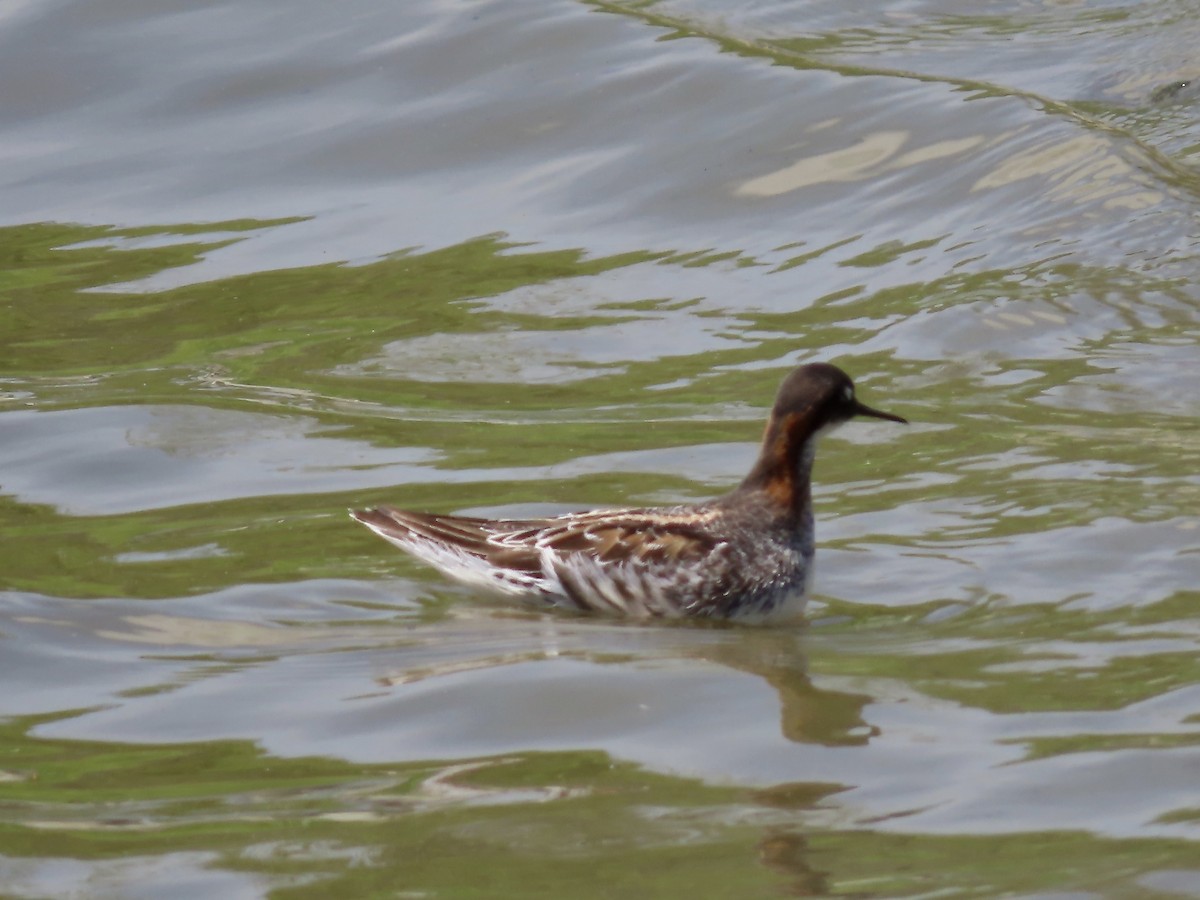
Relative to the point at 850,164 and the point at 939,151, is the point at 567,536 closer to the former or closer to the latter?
the point at 850,164

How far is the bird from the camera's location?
8.45 metres

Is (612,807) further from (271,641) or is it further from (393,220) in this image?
(393,220)

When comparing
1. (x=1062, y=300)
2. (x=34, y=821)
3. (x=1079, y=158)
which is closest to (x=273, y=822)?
(x=34, y=821)

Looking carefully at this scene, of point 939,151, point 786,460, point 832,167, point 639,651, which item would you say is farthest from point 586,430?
point 939,151

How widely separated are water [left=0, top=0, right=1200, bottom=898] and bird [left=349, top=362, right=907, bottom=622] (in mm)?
232

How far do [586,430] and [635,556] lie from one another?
208cm

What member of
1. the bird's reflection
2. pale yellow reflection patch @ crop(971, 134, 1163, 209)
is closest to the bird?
the bird's reflection

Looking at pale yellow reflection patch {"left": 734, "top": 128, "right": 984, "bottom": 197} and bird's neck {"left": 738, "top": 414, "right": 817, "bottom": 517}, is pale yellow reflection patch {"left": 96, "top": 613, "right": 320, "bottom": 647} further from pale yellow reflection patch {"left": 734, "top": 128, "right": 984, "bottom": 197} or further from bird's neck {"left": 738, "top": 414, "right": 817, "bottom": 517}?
pale yellow reflection patch {"left": 734, "top": 128, "right": 984, "bottom": 197}

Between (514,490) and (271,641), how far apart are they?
6.97 ft

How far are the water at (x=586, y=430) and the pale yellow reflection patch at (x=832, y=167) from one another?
0.05 metres

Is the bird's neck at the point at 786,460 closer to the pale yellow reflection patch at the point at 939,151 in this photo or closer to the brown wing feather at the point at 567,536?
the brown wing feather at the point at 567,536

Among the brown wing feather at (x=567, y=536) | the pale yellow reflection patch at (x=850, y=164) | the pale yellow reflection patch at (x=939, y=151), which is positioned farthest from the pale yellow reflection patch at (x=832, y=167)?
the brown wing feather at (x=567, y=536)

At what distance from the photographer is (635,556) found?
8.48 m

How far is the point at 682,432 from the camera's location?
10.4 metres
